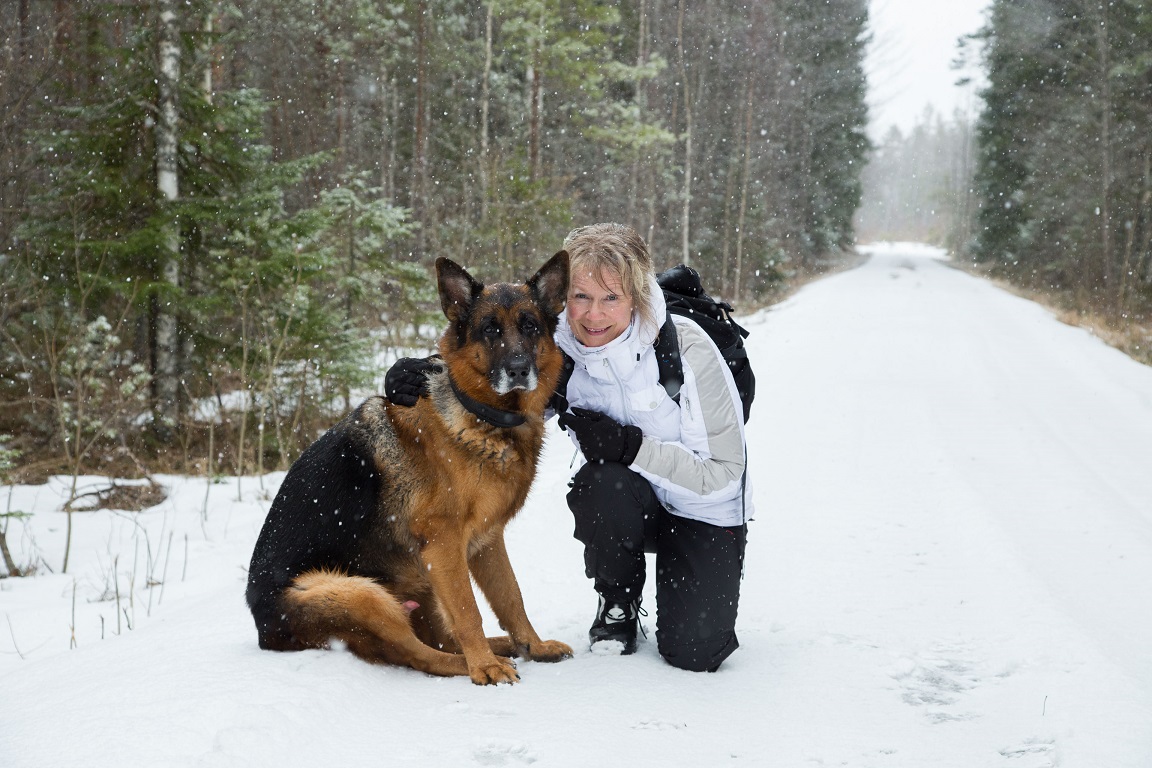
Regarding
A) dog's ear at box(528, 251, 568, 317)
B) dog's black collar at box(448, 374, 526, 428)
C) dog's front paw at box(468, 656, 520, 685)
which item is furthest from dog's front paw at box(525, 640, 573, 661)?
dog's ear at box(528, 251, 568, 317)

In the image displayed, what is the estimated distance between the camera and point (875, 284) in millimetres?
28672

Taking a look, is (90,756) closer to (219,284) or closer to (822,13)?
(219,284)

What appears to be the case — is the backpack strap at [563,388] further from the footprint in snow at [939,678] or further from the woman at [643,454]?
the footprint in snow at [939,678]

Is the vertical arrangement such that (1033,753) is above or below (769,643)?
above

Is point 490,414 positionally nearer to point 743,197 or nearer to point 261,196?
point 261,196

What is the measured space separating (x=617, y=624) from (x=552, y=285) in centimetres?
159

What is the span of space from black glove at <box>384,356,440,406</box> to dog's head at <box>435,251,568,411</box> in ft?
0.43

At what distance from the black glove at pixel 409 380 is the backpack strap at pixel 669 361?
3.20 feet

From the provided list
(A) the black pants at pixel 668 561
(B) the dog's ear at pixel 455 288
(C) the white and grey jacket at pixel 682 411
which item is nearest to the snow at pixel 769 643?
(A) the black pants at pixel 668 561

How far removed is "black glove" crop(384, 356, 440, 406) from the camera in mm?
3111

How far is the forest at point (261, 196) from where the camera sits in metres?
8.27

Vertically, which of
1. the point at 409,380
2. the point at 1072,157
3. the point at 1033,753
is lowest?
the point at 1033,753

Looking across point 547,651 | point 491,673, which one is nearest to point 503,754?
point 491,673

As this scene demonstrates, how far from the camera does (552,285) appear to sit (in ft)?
10.5
